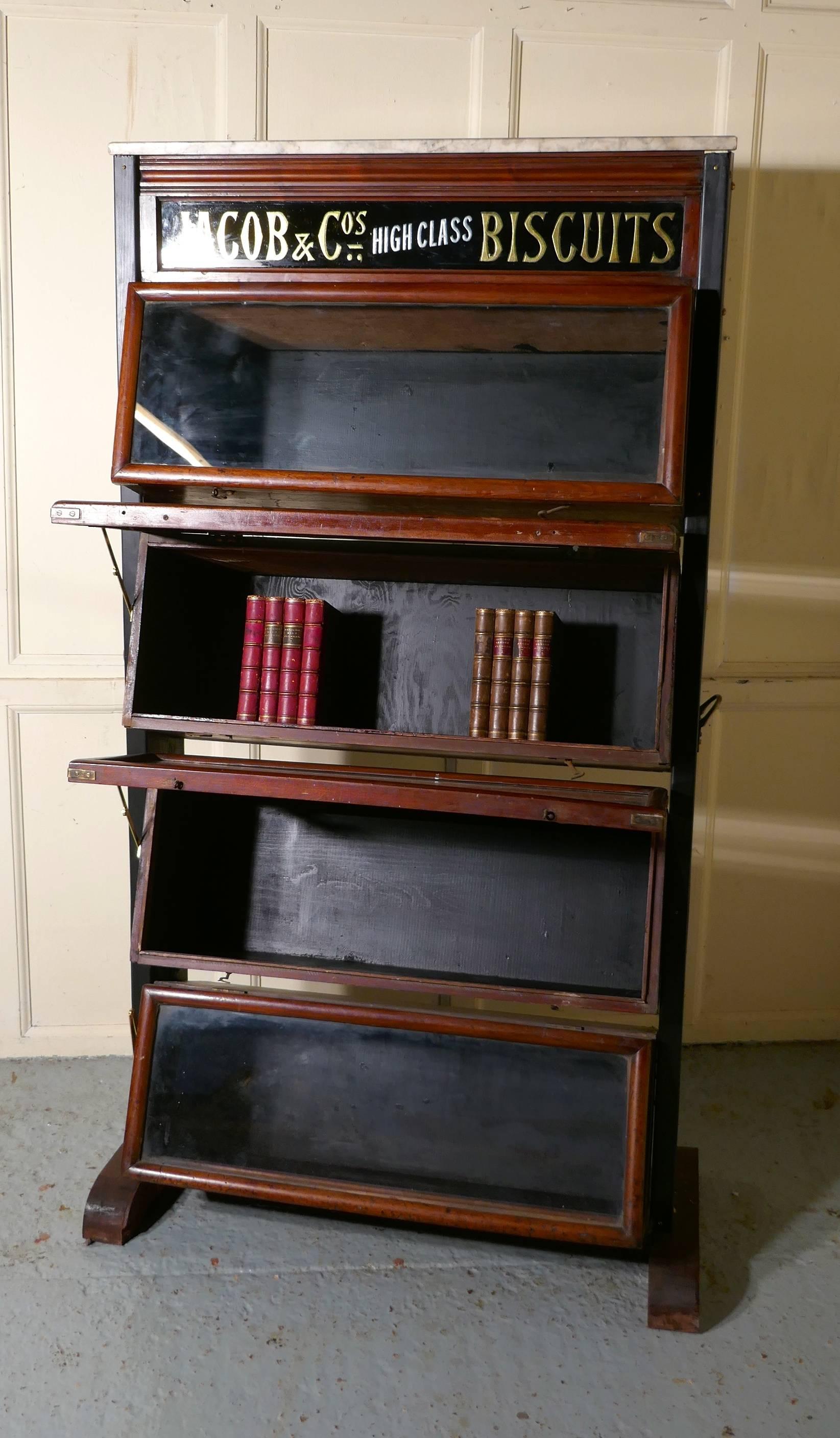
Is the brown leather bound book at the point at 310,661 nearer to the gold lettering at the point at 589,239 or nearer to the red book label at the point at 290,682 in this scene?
the red book label at the point at 290,682

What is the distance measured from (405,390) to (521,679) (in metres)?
0.64

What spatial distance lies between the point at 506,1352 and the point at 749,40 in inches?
118

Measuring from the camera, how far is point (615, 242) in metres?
1.76

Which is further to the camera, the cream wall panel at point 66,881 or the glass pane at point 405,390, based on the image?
the cream wall panel at point 66,881

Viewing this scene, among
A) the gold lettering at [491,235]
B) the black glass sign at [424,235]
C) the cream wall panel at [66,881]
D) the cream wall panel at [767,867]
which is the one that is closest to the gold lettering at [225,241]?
the black glass sign at [424,235]

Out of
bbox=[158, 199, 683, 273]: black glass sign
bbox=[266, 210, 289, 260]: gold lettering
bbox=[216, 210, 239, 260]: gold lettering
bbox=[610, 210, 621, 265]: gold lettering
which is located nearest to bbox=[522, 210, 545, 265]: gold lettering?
bbox=[158, 199, 683, 273]: black glass sign

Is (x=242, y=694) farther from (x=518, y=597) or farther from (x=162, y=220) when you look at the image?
(x=162, y=220)

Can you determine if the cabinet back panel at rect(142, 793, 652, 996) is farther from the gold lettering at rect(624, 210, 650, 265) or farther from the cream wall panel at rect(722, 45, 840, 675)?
the gold lettering at rect(624, 210, 650, 265)

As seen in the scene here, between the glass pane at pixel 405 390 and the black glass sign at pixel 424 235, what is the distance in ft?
0.46

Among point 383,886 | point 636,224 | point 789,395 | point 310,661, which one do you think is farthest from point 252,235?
point 789,395

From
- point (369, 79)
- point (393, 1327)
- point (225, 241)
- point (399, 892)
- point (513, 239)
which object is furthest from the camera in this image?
point (369, 79)

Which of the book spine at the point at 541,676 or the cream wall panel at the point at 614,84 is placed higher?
the cream wall panel at the point at 614,84

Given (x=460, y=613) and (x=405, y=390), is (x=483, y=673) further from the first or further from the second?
(x=405, y=390)

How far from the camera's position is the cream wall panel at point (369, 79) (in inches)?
95.0
